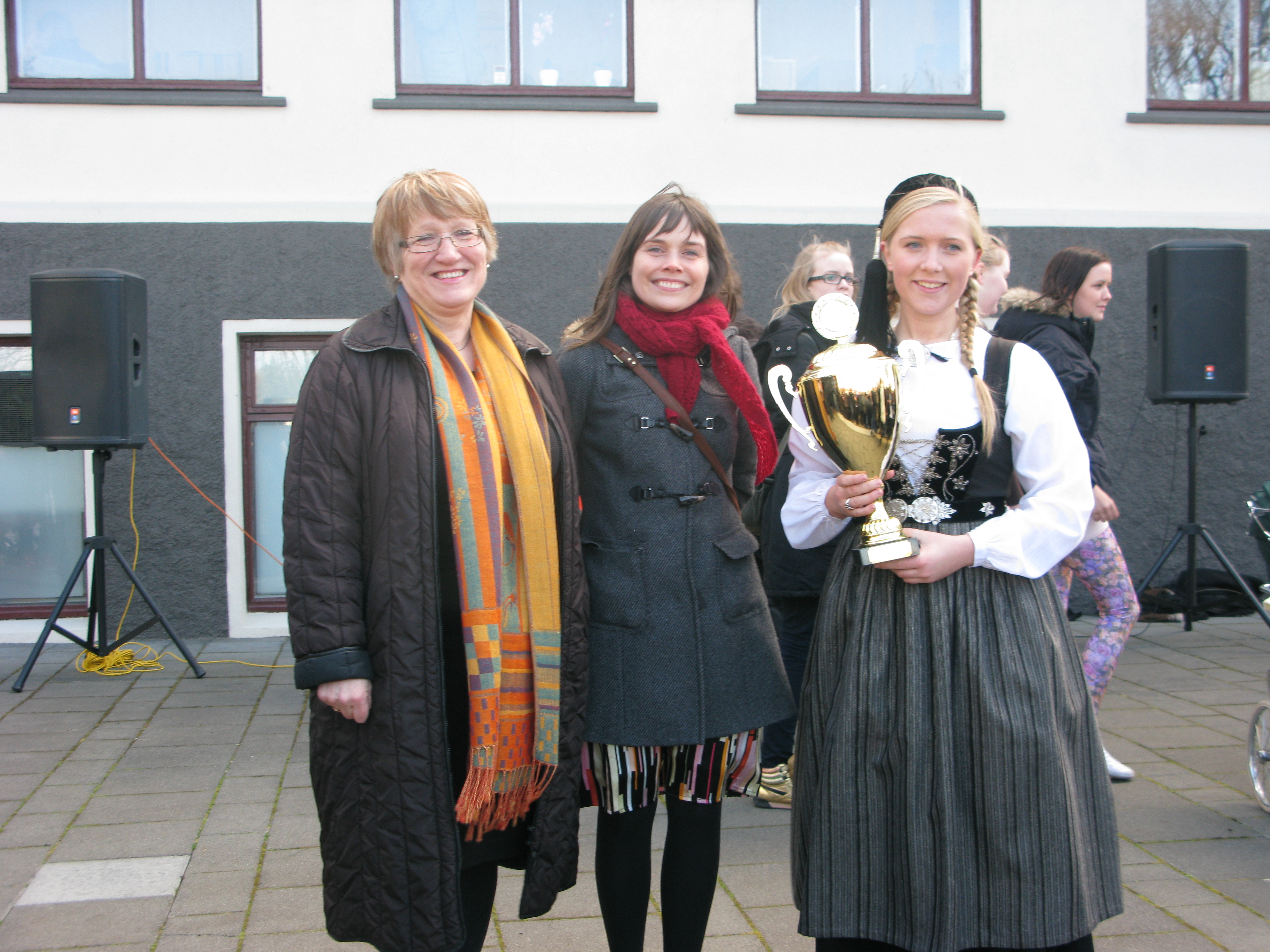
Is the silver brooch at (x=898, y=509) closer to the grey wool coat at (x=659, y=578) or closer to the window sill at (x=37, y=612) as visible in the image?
the grey wool coat at (x=659, y=578)

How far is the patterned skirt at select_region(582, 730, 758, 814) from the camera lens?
2.26m

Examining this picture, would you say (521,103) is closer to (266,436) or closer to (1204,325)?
(266,436)

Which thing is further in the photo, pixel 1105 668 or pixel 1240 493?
pixel 1240 493

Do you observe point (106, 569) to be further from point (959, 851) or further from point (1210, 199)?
point (1210, 199)

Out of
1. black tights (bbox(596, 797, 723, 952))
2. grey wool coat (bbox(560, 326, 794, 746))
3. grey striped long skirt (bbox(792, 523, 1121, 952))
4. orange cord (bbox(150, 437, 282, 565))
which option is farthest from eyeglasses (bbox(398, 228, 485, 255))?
orange cord (bbox(150, 437, 282, 565))

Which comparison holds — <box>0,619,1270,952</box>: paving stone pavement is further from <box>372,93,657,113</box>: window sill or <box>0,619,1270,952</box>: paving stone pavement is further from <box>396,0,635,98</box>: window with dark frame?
<box>396,0,635,98</box>: window with dark frame

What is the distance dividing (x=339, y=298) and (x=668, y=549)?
4.69 meters

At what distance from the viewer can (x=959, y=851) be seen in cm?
194

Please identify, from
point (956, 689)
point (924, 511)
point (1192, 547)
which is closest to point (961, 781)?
point (956, 689)

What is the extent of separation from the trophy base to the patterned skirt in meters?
0.57

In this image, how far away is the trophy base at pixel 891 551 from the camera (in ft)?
6.34

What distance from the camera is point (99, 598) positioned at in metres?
5.59

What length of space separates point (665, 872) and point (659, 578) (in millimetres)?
659

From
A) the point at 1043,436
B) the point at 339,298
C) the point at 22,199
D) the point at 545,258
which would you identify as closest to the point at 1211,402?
the point at 545,258
